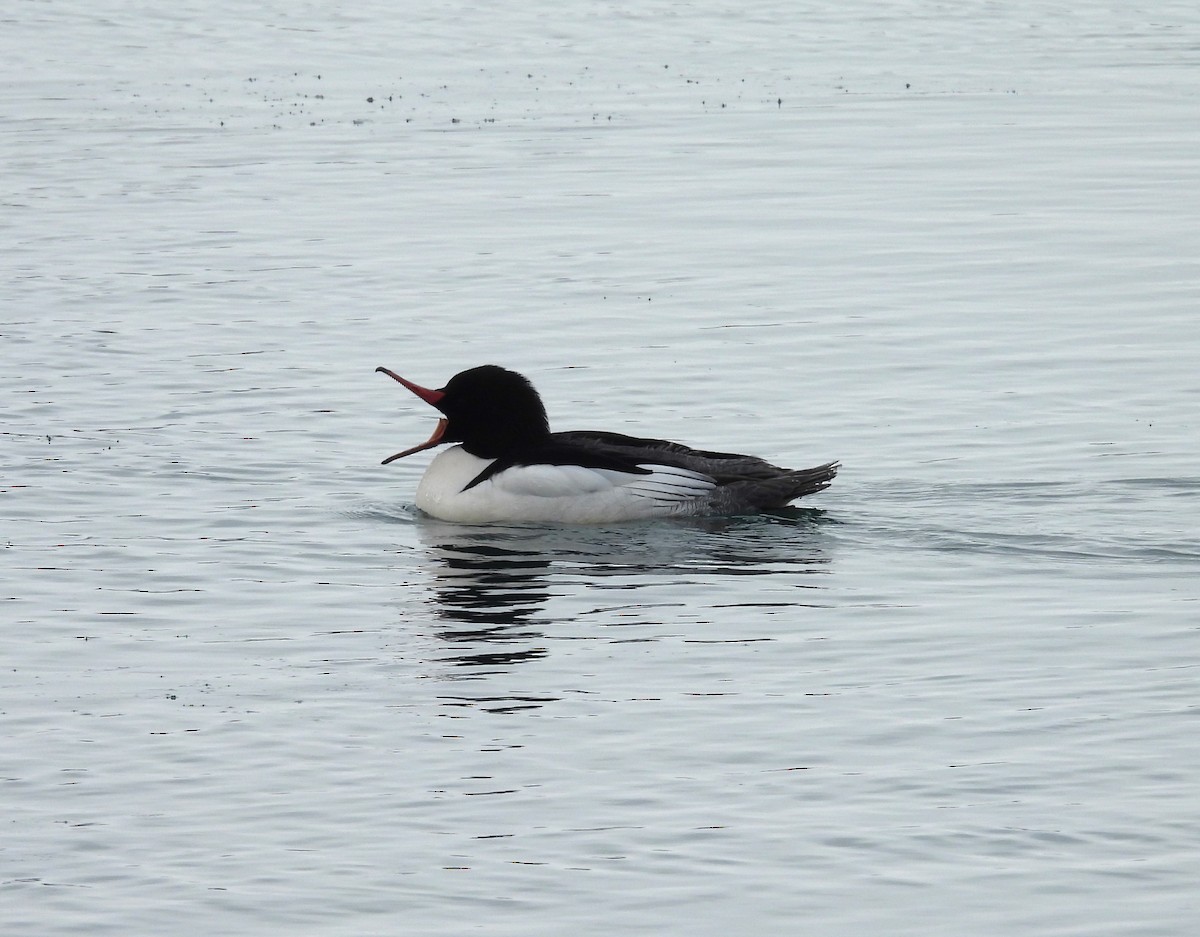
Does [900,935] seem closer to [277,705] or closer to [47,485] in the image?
[277,705]

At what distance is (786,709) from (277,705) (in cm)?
237

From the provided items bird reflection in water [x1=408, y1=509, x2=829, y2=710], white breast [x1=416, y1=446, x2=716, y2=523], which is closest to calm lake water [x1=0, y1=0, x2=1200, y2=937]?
bird reflection in water [x1=408, y1=509, x2=829, y2=710]

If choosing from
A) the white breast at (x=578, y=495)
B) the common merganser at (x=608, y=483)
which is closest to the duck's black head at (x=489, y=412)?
the common merganser at (x=608, y=483)

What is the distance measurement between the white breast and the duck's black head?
1.50ft

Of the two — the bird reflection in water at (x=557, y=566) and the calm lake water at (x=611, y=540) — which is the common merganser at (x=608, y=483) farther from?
the calm lake water at (x=611, y=540)

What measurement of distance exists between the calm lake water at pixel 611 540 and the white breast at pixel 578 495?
21cm

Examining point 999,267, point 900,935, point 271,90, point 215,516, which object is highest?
point 271,90

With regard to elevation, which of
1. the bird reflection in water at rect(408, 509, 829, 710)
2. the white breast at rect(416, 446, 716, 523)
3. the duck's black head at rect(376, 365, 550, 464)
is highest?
the duck's black head at rect(376, 365, 550, 464)

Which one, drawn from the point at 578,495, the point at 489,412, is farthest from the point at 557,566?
the point at 489,412

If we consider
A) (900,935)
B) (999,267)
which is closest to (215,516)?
(900,935)

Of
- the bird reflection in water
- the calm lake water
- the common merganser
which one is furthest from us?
the common merganser

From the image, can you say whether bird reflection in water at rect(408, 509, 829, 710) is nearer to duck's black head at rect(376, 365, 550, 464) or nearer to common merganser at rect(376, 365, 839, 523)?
common merganser at rect(376, 365, 839, 523)

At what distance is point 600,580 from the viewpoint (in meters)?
13.3

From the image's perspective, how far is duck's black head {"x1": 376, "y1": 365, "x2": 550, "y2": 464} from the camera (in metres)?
15.1
